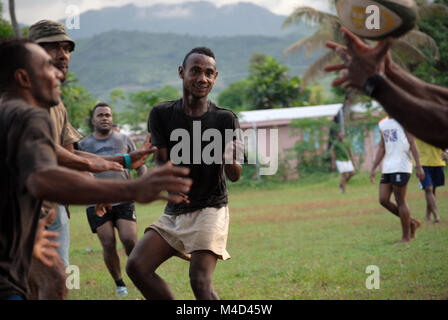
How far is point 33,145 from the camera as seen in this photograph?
2916mm

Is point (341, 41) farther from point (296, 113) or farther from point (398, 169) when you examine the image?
point (398, 169)

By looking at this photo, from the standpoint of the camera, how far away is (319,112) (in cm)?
3231

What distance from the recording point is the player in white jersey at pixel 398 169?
382 inches

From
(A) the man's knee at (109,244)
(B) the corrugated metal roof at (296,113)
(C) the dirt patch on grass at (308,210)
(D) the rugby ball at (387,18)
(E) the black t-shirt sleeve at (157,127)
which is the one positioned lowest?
(C) the dirt patch on grass at (308,210)

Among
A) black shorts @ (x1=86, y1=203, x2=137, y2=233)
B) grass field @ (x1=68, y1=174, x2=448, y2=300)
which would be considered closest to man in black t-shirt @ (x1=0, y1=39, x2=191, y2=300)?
grass field @ (x1=68, y1=174, x2=448, y2=300)

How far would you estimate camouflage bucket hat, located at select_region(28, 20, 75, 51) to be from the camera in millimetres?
4984

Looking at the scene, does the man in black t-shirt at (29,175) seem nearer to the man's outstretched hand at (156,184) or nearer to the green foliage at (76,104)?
the man's outstretched hand at (156,184)

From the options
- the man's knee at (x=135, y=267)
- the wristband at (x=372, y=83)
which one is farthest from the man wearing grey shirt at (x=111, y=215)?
the wristband at (x=372, y=83)

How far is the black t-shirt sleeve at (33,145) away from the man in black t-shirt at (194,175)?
215 centimetres

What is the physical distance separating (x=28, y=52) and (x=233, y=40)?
18041 centimetres

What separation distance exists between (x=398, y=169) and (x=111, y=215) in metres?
4.78

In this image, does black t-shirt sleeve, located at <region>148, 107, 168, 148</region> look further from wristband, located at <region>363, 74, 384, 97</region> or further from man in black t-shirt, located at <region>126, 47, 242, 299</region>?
wristband, located at <region>363, 74, 384, 97</region>
